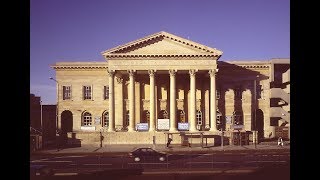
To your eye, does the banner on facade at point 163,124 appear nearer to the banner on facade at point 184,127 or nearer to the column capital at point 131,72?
the banner on facade at point 184,127

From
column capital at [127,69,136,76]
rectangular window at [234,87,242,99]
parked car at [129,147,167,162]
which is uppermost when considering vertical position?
column capital at [127,69,136,76]

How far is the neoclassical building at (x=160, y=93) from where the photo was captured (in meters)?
50.4

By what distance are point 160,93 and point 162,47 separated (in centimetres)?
899

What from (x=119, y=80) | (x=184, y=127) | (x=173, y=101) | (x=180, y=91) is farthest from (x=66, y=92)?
(x=184, y=127)

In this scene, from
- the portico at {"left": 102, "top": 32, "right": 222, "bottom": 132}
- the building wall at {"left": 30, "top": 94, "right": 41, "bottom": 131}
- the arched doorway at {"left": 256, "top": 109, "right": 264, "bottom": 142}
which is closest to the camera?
the portico at {"left": 102, "top": 32, "right": 222, "bottom": 132}

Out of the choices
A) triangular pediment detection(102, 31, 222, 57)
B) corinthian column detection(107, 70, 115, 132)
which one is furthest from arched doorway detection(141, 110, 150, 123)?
triangular pediment detection(102, 31, 222, 57)

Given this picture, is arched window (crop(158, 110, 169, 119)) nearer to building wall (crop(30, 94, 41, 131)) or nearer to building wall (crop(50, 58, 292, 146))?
building wall (crop(50, 58, 292, 146))

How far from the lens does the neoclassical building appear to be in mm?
50375

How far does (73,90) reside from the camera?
5819 centimetres

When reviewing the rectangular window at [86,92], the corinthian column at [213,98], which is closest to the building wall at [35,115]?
the rectangular window at [86,92]

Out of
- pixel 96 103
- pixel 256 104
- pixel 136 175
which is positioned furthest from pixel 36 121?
pixel 136 175
